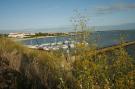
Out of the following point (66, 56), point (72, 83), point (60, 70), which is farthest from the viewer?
point (66, 56)

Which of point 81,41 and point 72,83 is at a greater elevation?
point 81,41

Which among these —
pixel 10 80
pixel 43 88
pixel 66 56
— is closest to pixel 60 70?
pixel 43 88

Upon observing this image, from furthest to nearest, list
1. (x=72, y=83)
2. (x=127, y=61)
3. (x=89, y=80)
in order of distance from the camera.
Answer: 1. (x=72, y=83)
2. (x=127, y=61)
3. (x=89, y=80)

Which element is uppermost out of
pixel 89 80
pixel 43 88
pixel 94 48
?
pixel 94 48

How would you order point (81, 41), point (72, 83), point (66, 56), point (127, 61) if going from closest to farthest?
point (127, 61) → point (81, 41) → point (72, 83) → point (66, 56)

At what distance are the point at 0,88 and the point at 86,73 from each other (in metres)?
2.70

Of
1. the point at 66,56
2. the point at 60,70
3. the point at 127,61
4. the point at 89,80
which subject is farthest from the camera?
the point at 66,56

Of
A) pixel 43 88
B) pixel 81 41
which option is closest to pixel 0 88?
pixel 43 88

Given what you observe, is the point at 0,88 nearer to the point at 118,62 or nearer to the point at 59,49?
the point at 118,62

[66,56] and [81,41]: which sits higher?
[81,41]

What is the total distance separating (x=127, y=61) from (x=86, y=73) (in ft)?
3.76

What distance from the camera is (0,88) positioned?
335 inches

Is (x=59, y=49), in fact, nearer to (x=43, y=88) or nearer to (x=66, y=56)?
(x=66, y=56)

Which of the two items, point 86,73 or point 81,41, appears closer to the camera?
point 86,73
